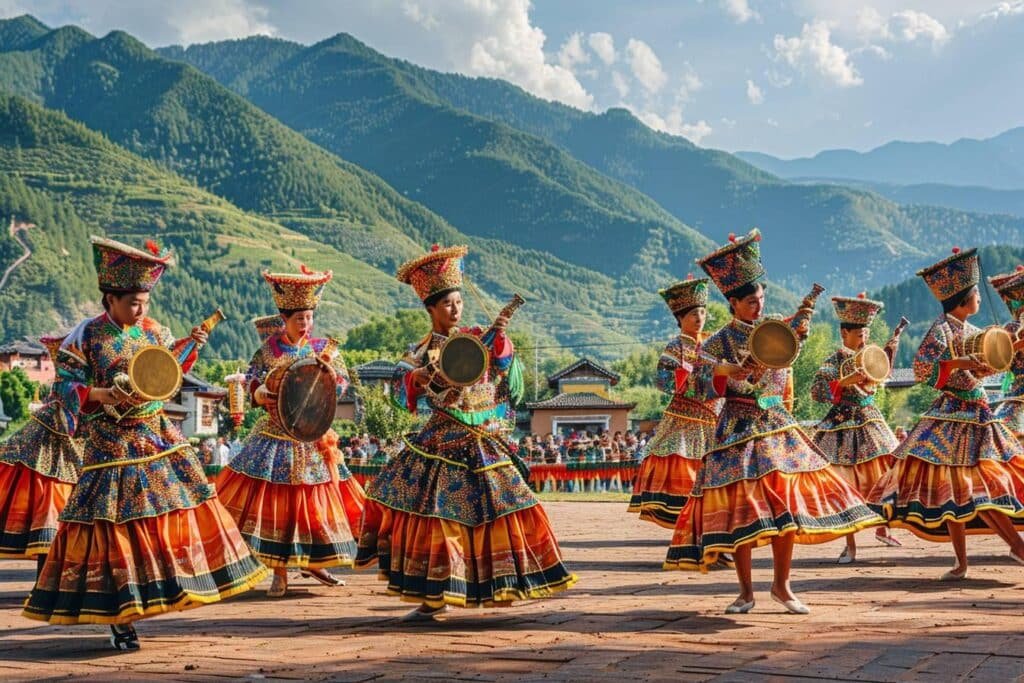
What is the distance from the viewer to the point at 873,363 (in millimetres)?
10930

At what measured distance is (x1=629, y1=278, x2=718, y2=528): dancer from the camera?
12297 millimetres

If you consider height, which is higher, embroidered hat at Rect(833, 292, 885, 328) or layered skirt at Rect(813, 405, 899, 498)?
embroidered hat at Rect(833, 292, 885, 328)

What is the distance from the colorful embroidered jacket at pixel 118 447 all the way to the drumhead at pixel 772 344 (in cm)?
353

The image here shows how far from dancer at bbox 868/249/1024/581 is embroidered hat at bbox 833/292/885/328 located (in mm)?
1825

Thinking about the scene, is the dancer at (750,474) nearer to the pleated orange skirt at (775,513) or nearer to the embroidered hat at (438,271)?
the pleated orange skirt at (775,513)

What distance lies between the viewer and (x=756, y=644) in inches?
277

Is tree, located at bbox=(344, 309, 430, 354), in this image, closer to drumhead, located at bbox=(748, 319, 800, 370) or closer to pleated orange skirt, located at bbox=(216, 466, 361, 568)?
pleated orange skirt, located at bbox=(216, 466, 361, 568)

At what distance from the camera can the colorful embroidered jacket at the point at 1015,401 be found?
11.6 meters

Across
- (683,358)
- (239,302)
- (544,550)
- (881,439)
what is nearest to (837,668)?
(544,550)

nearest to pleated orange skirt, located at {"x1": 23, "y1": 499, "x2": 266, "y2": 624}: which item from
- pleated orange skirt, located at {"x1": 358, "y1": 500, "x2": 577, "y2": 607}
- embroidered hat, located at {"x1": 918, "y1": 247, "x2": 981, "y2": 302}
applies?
pleated orange skirt, located at {"x1": 358, "y1": 500, "x2": 577, "y2": 607}

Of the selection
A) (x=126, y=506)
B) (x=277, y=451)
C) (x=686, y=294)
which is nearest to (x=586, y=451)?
(x=686, y=294)

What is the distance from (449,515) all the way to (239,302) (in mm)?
186018

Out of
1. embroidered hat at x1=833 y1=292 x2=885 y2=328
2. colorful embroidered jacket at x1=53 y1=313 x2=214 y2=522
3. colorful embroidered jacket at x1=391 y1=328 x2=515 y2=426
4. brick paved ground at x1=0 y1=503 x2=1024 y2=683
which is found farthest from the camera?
embroidered hat at x1=833 y1=292 x2=885 y2=328

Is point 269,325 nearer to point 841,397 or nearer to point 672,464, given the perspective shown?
point 672,464
